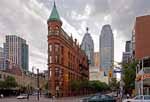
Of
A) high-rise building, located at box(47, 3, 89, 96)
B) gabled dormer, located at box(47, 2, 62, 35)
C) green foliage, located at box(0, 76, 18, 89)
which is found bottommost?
green foliage, located at box(0, 76, 18, 89)

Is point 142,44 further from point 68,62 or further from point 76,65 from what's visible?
point 76,65

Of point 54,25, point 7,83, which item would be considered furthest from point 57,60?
point 7,83

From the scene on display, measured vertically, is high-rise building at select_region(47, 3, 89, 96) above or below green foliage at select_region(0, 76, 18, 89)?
above

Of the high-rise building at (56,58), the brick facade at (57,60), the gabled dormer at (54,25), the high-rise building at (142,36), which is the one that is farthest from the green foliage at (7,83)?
the high-rise building at (142,36)

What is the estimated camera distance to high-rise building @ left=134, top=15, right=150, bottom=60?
345 feet

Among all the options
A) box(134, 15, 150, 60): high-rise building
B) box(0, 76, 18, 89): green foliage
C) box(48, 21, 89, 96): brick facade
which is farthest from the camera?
box(0, 76, 18, 89): green foliage

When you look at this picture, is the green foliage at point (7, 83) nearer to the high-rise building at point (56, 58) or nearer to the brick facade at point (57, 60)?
the high-rise building at point (56, 58)

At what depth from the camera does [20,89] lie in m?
156

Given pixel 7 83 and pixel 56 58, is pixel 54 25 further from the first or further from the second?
pixel 7 83

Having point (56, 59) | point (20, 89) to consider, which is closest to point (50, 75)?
point (56, 59)

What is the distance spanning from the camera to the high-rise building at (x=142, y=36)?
345 feet

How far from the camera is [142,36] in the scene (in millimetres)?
106750

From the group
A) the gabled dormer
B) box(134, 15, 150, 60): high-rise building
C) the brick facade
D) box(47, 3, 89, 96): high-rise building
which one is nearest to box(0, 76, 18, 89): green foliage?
box(47, 3, 89, 96): high-rise building

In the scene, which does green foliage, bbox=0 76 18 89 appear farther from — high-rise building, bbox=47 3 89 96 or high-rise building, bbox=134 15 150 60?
high-rise building, bbox=134 15 150 60
